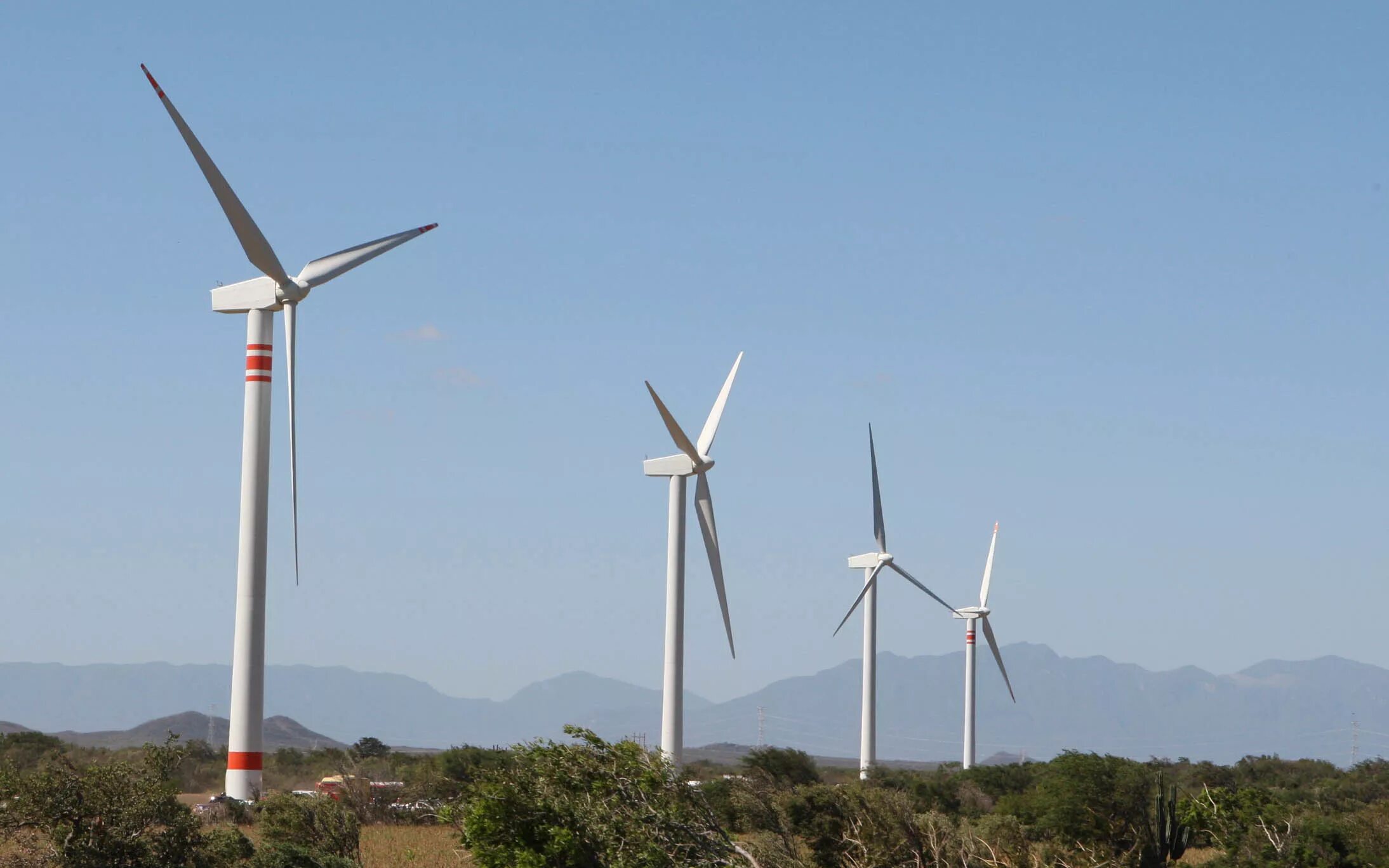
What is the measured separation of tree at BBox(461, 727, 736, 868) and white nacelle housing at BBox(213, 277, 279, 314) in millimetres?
20488

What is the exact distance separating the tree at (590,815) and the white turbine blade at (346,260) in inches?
849

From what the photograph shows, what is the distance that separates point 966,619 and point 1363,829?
6861 cm

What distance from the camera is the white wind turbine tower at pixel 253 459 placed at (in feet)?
144

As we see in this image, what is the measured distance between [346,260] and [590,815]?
25.3 meters

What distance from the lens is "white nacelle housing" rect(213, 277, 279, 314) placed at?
45.8 m

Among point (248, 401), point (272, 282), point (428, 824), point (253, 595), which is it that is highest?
point (272, 282)

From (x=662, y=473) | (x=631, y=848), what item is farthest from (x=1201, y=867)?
(x=662, y=473)

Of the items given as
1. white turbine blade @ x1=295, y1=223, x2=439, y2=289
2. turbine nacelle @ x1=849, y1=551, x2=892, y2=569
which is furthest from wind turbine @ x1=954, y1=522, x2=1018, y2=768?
white turbine blade @ x1=295, y1=223, x2=439, y2=289

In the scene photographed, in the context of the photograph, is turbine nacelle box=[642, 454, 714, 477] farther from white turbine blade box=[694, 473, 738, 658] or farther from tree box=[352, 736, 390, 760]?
tree box=[352, 736, 390, 760]

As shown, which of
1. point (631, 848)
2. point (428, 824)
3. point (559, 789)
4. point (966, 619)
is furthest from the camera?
point (966, 619)

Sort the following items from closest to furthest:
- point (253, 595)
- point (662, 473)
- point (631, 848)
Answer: point (631, 848), point (253, 595), point (662, 473)

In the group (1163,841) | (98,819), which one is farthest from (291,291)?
(1163,841)

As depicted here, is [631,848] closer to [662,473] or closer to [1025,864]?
[1025,864]

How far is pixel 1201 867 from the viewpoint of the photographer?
36.7 m
